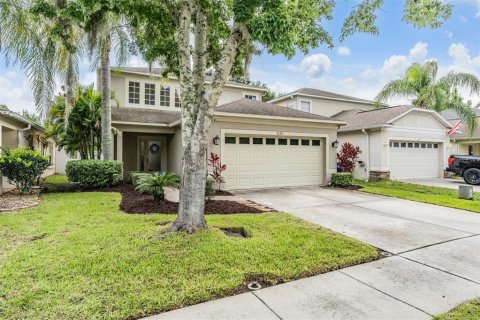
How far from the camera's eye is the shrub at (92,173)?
1010 cm

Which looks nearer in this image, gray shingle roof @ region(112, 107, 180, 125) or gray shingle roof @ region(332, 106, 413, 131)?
gray shingle roof @ region(112, 107, 180, 125)

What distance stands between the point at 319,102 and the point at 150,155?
39.3 ft

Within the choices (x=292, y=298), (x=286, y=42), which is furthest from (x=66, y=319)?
(x=286, y=42)

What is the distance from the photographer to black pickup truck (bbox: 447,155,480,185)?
13.1 m

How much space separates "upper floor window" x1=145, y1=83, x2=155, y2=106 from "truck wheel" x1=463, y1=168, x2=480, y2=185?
53.5ft

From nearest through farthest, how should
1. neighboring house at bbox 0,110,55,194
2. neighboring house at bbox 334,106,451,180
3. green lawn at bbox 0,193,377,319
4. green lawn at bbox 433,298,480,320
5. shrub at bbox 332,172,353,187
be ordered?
green lawn at bbox 433,298,480,320 < green lawn at bbox 0,193,377,319 < neighboring house at bbox 0,110,55,194 < shrub at bbox 332,172,353,187 < neighboring house at bbox 334,106,451,180

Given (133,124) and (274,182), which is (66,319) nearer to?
(274,182)

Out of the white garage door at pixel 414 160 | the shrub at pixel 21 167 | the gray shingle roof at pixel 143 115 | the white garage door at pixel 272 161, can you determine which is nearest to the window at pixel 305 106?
the white garage door at pixel 414 160

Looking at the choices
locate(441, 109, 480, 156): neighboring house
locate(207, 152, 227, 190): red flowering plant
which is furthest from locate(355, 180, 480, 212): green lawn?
locate(441, 109, 480, 156): neighboring house

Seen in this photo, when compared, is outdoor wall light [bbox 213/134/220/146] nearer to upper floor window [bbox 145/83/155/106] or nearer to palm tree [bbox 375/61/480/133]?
upper floor window [bbox 145/83/155/106]

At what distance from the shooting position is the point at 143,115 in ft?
44.0

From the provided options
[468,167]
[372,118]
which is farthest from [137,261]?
[468,167]

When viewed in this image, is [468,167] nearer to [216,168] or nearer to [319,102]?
[319,102]

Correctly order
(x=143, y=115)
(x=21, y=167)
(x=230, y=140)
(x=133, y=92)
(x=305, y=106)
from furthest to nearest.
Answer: (x=305, y=106) < (x=133, y=92) < (x=143, y=115) < (x=230, y=140) < (x=21, y=167)
